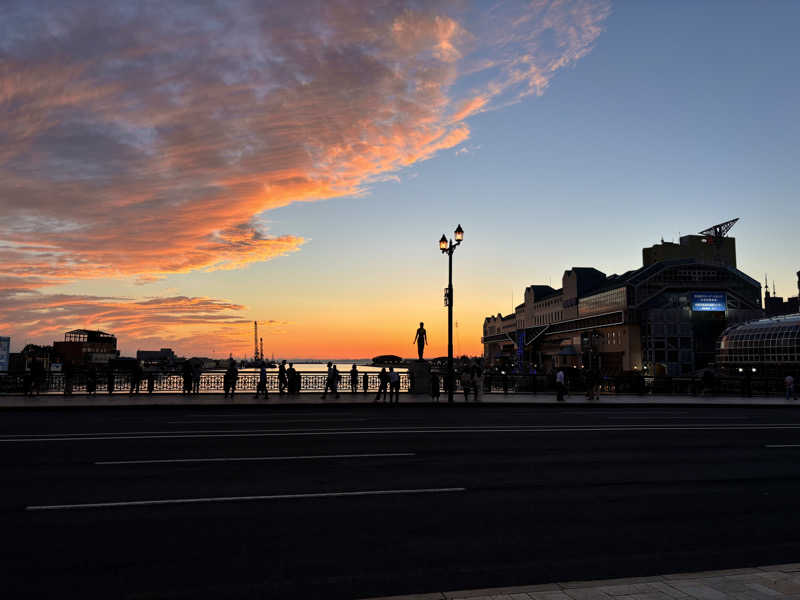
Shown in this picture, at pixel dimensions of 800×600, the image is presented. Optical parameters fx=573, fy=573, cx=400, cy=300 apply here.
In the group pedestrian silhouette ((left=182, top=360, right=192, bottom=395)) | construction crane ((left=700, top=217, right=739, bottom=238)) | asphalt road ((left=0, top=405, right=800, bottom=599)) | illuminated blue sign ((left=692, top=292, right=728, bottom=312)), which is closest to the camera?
asphalt road ((left=0, top=405, right=800, bottom=599))

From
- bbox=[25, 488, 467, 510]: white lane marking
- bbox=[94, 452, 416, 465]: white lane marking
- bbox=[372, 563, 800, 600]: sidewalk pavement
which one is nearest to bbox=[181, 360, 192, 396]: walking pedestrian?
bbox=[94, 452, 416, 465]: white lane marking

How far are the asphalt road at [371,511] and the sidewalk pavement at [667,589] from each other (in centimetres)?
45

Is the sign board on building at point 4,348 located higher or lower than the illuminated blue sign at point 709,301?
lower

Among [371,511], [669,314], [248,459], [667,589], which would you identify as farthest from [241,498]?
[669,314]

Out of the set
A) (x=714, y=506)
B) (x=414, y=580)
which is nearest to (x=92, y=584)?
(x=414, y=580)

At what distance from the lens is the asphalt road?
5.23m

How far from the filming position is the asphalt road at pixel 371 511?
17.2ft

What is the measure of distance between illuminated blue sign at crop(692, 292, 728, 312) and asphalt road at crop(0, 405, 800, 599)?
72.7m

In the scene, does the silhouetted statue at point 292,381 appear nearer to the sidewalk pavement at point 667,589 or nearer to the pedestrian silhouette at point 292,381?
the pedestrian silhouette at point 292,381

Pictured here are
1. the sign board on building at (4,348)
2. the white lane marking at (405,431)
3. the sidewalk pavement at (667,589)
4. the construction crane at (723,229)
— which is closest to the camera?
the sidewalk pavement at (667,589)

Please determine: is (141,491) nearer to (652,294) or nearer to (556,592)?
(556,592)

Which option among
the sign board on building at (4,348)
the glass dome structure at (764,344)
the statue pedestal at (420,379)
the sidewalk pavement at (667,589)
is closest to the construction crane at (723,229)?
the glass dome structure at (764,344)

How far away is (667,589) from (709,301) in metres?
85.2

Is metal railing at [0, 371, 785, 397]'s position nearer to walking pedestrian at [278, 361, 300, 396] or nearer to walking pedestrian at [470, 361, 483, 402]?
walking pedestrian at [278, 361, 300, 396]
